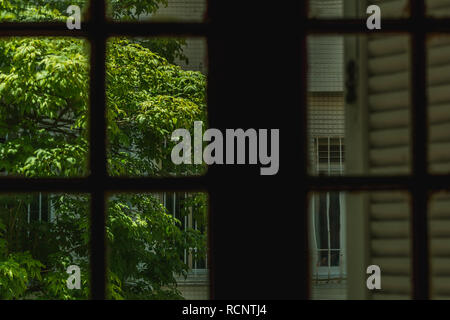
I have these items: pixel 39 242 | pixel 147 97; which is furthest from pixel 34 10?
pixel 39 242

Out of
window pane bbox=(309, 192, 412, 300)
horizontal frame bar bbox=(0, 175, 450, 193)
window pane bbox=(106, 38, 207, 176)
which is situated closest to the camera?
horizontal frame bar bbox=(0, 175, 450, 193)

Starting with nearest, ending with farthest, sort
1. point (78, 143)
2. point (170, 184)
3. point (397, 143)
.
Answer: point (170, 184), point (397, 143), point (78, 143)

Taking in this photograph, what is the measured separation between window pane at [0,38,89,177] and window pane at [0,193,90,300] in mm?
170

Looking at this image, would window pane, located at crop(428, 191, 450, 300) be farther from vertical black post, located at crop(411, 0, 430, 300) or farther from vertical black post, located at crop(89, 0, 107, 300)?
vertical black post, located at crop(89, 0, 107, 300)

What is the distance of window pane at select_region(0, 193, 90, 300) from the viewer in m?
2.71

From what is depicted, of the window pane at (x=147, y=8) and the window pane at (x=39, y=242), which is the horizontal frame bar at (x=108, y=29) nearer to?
the window pane at (x=147, y=8)

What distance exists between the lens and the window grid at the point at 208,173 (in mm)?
780

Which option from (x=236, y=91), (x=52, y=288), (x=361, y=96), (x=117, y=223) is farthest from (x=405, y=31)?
(x=117, y=223)

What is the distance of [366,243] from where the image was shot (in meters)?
0.89

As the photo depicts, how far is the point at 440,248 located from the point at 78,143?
2.25 m

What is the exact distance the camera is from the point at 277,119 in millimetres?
799

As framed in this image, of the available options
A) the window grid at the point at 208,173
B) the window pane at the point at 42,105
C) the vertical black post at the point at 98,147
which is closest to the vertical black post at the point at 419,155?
the window grid at the point at 208,173

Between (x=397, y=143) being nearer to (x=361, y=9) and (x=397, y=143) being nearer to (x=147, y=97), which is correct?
(x=361, y=9)

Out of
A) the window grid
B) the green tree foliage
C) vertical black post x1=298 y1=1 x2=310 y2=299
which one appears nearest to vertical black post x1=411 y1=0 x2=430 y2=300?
the window grid
